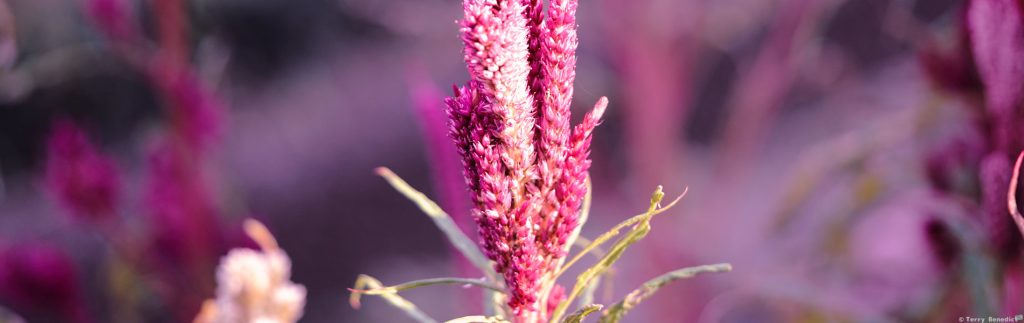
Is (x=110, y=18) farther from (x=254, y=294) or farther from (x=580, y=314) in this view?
(x=580, y=314)

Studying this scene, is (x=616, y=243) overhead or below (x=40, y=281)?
below

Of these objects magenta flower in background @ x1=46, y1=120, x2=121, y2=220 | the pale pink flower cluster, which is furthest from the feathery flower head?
magenta flower in background @ x1=46, y1=120, x2=121, y2=220

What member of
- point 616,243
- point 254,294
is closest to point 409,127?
point 254,294

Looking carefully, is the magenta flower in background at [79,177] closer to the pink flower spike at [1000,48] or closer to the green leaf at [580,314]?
the green leaf at [580,314]

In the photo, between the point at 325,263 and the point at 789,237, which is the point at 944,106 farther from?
the point at 325,263

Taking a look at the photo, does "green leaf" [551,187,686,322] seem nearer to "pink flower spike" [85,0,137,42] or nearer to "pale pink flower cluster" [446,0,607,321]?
"pale pink flower cluster" [446,0,607,321]

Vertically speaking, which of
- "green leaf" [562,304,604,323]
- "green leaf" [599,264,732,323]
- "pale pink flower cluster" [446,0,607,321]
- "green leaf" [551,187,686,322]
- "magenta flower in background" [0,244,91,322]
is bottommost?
"green leaf" [562,304,604,323]

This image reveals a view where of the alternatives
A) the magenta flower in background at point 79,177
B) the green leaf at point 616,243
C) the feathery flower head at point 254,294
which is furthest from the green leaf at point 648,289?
the magenta flower in background at point 79,177

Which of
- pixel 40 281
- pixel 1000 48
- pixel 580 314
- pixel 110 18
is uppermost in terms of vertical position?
pixel 110 18
